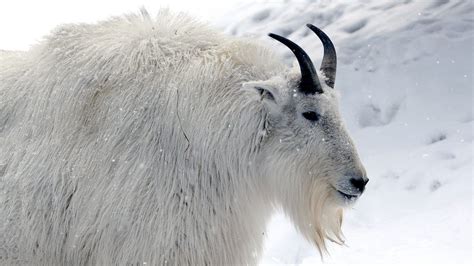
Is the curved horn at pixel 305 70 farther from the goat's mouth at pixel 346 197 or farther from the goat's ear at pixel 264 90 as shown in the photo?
the goat's mouth at pixel 346 197

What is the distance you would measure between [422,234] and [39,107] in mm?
3137

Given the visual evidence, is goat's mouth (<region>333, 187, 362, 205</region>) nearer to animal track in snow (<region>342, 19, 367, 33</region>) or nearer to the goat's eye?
the goat's eye

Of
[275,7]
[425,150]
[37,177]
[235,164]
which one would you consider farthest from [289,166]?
[275,7]

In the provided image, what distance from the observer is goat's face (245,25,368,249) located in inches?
154

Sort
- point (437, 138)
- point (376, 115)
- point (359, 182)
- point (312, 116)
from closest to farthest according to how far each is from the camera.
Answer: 1. point (359, 182)
2. point (312, 116)
3. point (437, 138)
4. point (376, 115)

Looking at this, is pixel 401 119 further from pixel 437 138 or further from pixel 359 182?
pixel 359 182

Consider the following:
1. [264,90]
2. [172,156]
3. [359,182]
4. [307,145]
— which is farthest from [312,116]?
[172,156]

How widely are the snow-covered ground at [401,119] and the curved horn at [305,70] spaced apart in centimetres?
225

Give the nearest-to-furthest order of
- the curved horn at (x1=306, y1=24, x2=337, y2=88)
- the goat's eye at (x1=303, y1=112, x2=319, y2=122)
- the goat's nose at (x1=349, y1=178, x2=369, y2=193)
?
the goat's nose at (x1=349, y1=178, x2=369, y2=193) → the goat's eye at (x1=303, y1=112, x2=319, y2=122) → the curved horn at (x1=306, y1=24, x2=337, y2=88)

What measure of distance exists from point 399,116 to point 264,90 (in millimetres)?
4088

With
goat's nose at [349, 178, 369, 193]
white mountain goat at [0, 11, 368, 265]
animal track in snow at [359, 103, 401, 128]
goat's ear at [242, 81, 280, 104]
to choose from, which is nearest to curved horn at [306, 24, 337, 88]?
white mountain goat at [0, 11, 368, 265]

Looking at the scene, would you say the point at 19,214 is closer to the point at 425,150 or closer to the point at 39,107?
the point at 39,107

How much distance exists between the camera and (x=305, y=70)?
13.0ft

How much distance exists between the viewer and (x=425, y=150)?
7.19 metres
